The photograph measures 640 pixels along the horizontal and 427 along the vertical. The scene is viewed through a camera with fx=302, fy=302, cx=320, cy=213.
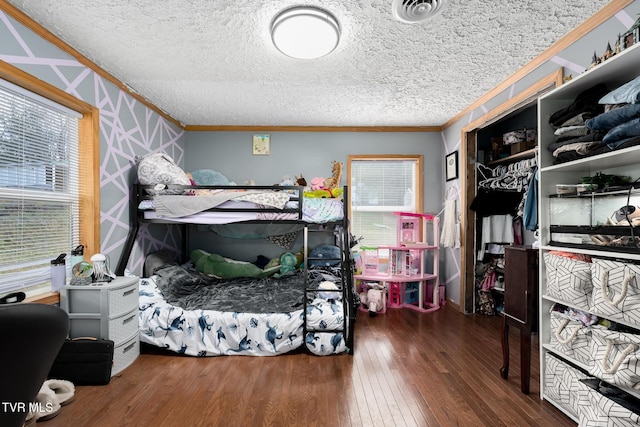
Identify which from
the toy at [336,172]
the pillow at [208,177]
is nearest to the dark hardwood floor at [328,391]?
the toy at [336,172]

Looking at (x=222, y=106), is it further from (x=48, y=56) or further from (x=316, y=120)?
(x=48, y=56)

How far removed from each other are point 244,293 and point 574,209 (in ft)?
9.01

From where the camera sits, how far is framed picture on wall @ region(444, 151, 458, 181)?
379 cm

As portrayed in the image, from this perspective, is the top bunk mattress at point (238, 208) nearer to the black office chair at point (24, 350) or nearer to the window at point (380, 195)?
the window at point (380, 195)

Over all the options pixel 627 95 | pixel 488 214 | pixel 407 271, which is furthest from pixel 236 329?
pixel 488 214

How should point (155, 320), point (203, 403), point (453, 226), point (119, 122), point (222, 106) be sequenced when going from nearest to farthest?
point (203, 403), point (155, 320), point (119, 122), point (222, 106), point (453, 226)

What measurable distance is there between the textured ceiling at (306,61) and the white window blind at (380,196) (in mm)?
967

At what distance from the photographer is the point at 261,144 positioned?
13.8 ft

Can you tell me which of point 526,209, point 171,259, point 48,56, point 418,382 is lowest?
point 418,382

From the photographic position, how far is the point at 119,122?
282cm

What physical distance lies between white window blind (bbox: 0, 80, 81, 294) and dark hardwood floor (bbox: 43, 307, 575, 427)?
953mm

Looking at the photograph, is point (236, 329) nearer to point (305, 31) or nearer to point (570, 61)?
point (305, 31)

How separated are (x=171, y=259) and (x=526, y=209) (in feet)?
11.8

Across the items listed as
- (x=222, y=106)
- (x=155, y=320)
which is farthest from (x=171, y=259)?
(x=222, y=106)
